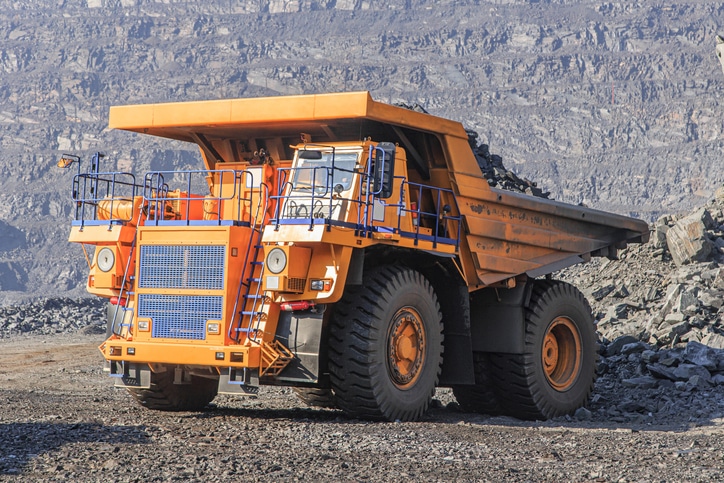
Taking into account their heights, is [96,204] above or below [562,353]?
above

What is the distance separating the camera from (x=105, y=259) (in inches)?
387

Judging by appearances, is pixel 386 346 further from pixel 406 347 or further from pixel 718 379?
pixel 718 379

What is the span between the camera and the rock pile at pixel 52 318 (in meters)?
27.5

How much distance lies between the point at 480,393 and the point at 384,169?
3282 mm

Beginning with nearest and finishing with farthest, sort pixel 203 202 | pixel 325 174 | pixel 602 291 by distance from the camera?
pixel 325 174
pixel 203 202
pixel 602 291

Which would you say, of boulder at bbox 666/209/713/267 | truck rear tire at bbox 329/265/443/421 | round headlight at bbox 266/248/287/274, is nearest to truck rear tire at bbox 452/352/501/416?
truck rear tire at bbox 329/265/443/421

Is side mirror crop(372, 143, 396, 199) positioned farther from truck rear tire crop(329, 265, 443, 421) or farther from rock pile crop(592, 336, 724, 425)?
rock pile crop(592, 336, 724, 425)

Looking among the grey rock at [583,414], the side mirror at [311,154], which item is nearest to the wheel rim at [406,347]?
the side mirror at [311,154]

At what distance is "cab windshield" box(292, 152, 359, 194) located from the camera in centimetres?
962

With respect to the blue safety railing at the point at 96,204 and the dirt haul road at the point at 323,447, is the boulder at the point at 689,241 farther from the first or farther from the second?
the blue safety railing at the point at 96,204

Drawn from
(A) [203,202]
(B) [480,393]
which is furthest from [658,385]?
(A) [203,202]

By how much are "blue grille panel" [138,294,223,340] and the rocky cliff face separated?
232ft

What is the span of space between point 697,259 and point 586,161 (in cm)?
8923

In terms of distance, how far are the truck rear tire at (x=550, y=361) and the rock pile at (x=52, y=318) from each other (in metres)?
17.1
